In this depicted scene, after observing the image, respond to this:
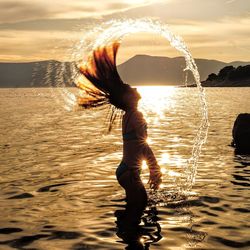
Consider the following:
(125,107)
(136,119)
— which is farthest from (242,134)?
(125,107)

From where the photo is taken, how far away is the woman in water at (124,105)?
8391mm

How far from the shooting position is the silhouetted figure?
23.3 metres

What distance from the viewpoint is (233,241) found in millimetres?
9250

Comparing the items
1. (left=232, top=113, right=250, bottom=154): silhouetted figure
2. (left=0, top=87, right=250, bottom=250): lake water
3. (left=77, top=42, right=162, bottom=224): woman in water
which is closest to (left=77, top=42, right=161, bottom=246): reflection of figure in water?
(left=77, top=42, right=162, bottom=224): woman in water

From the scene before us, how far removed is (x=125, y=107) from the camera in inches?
367

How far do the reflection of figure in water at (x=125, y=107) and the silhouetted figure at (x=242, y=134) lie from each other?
14.2 metres

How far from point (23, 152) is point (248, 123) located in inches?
465

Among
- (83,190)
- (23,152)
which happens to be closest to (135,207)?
(83,190)

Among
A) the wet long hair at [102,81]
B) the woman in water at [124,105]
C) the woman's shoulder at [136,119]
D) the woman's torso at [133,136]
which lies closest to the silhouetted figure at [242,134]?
the woman in water at [124,105]

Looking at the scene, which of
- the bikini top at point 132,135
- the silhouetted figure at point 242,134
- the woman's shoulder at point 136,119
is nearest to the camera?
A: the woman's shoulder at point 136,119

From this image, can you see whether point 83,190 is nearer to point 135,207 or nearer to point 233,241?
point 135,207

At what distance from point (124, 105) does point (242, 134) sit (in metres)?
15.7

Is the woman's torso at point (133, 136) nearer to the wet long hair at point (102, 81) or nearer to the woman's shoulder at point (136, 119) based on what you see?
the woman's shoulder at point (136, 119)

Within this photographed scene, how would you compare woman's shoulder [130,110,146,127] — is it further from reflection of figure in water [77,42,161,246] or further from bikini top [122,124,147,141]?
bikini top [122,124,147,141]
